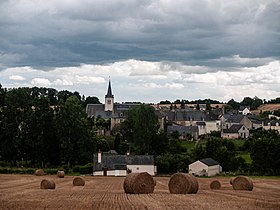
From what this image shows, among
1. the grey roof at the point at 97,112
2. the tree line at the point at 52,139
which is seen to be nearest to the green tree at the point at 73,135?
the tree line at the point at 52,139

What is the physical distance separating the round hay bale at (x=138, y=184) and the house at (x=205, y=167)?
4166 cm

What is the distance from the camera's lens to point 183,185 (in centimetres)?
2722

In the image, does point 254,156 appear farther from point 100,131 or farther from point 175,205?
point 100,131

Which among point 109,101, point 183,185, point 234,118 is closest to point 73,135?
point 183,185

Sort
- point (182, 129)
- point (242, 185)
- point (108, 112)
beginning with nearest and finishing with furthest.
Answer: point (242, 185) → point (182, 129) → point (108, 112)

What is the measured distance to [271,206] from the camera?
745 inches

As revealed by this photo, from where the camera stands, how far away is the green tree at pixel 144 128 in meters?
94.3

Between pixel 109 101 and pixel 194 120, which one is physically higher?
pixel 109 101

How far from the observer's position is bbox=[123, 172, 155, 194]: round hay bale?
26953 mm

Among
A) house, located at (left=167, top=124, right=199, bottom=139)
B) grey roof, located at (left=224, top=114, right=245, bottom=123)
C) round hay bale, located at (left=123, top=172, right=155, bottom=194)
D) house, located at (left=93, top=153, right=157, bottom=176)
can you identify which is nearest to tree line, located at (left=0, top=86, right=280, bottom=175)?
house, located at (left=93, top=153, right=157, bottom=176)

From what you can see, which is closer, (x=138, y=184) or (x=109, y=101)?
(x=138, y=184)

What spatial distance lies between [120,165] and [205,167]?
37.3 ft

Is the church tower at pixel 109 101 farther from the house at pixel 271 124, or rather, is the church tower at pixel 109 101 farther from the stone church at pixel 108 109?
the house at pixel 271 124

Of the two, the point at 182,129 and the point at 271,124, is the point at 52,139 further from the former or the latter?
the point at 271,124
